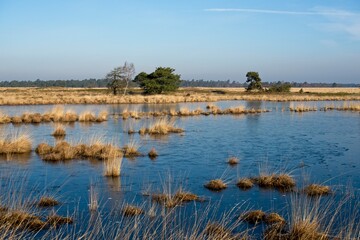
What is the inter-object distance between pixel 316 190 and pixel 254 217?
8.75 ft

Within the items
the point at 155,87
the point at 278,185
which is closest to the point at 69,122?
the point at 278,185

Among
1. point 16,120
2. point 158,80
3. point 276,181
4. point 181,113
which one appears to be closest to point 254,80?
point 158,80

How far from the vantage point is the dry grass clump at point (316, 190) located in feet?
34.1

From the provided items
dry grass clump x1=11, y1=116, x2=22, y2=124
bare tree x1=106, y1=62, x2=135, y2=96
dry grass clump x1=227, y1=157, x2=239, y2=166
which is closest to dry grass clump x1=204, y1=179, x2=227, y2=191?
dry grass clump x1=227, y1=157, x2=239, y2=166

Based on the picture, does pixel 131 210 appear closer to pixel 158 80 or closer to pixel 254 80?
pixel 158 80

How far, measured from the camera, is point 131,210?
8773 millimetres

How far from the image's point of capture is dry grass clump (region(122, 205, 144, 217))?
872 centimetres

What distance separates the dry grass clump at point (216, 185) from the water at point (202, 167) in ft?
0.71

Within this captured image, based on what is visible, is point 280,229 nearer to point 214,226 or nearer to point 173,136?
point 214,226

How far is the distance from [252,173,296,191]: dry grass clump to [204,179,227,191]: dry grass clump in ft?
3.76

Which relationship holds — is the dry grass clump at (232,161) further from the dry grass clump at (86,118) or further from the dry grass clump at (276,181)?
the dry grass clump at (86,118)

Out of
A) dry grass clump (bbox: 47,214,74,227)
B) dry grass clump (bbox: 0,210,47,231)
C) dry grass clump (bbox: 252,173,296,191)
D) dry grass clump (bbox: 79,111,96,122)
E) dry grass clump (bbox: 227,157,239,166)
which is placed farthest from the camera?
dry grass clump (bbox: 79,111,96,122)

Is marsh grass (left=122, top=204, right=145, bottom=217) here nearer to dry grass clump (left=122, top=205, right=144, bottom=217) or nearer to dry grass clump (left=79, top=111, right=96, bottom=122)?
dry grass clump (left=122, top=205, right=144, bottom=217)

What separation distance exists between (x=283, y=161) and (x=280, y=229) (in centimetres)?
753
